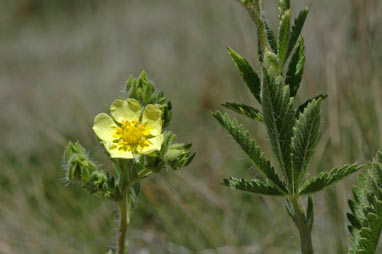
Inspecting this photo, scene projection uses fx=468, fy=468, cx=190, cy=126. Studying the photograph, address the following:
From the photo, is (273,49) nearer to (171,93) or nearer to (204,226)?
(204,226)

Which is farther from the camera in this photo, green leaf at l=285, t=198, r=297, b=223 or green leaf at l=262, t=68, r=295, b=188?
green leaf at l=285, t=198, r=297, b=223

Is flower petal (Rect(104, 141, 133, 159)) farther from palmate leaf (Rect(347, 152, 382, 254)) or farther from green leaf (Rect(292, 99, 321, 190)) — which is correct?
palmate leaf (Rect(347, 152, 382, 254))

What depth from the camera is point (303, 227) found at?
3.73 feet

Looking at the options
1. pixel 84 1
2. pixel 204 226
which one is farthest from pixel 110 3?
pixel 204 226

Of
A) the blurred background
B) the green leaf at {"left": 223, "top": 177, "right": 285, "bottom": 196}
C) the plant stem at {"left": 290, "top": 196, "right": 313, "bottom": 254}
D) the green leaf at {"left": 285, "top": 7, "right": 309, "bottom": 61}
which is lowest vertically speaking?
the plant stem at {"left": 290, "top": 196, "right": 313, "bottom": 254}

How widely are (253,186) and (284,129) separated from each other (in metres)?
0.16

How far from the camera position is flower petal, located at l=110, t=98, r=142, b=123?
1.37 meters

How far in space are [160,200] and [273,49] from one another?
5.49 ft

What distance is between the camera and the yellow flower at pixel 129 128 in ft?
4.37

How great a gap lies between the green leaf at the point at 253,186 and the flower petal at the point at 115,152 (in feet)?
0.95

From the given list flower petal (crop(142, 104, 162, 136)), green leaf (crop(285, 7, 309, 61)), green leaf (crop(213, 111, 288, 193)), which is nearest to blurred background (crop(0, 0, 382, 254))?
green leaf (crop(213, 111, 288, 193))

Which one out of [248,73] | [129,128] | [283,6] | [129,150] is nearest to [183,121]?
[129,128]

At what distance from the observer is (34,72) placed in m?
5.60

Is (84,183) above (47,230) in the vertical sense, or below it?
below
